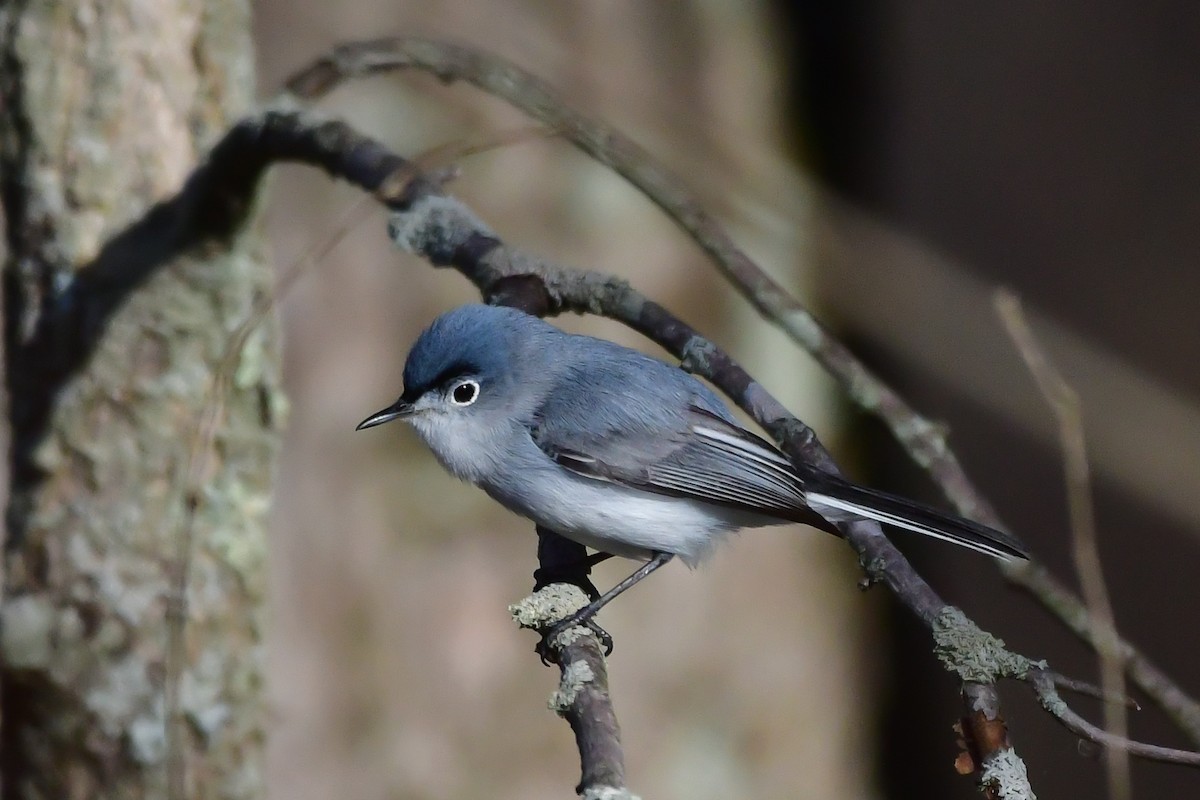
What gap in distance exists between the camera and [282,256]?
11.2 ft

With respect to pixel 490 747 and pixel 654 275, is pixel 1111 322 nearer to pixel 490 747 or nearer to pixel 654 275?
pixel 654 275

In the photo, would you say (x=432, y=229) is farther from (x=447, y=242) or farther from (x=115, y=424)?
(x=115, y=424)

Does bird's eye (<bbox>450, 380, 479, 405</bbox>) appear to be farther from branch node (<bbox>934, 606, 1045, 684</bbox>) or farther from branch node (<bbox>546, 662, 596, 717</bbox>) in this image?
branch node (<bbox>934, 606, 1045, 684</bbox>)

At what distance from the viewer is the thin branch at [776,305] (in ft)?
5.92

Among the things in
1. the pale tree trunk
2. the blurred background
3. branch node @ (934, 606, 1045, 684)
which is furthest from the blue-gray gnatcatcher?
the blurred background

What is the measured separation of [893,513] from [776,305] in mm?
441

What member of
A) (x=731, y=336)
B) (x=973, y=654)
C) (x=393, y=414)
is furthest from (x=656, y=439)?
(x=731, y=336)

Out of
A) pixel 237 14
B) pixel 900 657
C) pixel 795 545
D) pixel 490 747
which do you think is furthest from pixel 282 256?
pixel 900 657

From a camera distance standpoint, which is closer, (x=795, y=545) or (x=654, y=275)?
(x=654, y=275)

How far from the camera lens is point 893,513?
2129 millimetres

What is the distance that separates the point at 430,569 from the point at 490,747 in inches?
22.5

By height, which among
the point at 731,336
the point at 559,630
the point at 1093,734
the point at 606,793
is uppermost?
the point at 731,336

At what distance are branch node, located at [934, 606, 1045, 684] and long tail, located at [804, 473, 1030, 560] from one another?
1.92ft

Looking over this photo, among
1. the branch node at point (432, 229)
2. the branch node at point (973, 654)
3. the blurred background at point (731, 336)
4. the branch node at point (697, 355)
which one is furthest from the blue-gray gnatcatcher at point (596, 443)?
the blurred background at point (731, 336)
